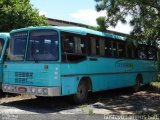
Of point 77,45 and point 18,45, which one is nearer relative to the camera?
point 18,45

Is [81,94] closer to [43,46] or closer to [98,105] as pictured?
[98,105]

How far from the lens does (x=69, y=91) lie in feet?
42.0

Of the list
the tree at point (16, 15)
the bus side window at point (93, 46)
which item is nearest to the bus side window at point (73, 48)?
the bus side window at point (93, 46)

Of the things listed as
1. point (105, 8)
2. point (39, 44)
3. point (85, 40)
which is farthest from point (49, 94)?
point (105, 8)

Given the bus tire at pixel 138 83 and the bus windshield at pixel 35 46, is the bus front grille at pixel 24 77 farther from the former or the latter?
the bus tire at pixel 138 83

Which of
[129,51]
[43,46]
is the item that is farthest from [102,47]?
[43,46]

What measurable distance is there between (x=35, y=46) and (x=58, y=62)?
1.13m

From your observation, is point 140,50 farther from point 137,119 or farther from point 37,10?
point 137,119

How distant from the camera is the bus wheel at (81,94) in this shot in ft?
44.3

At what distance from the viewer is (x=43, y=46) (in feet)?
41.3

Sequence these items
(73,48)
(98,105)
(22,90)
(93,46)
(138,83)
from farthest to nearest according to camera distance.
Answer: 1. (138,83)
2. (93,46)
3. (98,105)
4. (73,48)
5. (22,90)

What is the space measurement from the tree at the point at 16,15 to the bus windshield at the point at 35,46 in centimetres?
602

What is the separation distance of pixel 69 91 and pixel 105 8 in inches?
269

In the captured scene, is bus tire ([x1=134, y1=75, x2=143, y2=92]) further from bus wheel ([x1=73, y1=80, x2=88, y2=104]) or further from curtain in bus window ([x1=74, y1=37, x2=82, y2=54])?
curtain in bus window ([x1=74, y1=37, x2=82, y2=54])
